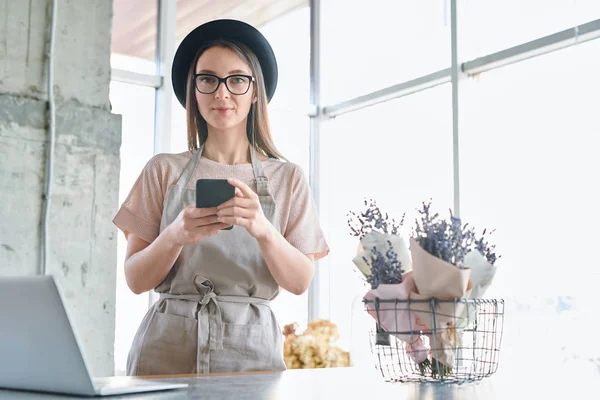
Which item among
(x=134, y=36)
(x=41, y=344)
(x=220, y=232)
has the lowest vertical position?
(x=41, y=344)

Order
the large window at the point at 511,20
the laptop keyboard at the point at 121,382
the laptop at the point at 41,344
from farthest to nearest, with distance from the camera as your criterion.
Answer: the large window at the point at 511,20, the laptop keyboard at the point at 121,382, the laptop at the point at 41,344

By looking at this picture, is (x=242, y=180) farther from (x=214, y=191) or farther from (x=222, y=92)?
(x=214, y=191)

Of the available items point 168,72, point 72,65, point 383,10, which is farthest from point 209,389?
point 383,10

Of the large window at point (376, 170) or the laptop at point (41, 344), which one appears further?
the large window at point (376, 170)

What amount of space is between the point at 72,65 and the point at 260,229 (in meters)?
1.68

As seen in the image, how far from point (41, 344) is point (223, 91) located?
3.31ft

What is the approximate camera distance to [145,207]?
1.93 m

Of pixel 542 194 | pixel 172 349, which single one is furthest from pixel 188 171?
pixel 542 194

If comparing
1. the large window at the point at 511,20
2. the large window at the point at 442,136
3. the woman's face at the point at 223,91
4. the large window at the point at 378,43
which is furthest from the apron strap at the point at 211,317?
the large window at the point at 378,43

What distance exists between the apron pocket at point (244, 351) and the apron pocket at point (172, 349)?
60 mm

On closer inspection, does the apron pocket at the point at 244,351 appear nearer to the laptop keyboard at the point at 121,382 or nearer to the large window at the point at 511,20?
the laptop keyboard at the point at 121,382

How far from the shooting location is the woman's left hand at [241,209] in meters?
1.59

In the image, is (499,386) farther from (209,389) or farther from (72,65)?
(72,65)

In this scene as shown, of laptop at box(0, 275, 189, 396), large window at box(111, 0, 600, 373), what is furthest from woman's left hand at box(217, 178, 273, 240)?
large window at box(111, 0, 600, 373)
